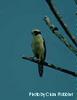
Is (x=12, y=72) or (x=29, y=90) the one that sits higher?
(x=12, y=72)

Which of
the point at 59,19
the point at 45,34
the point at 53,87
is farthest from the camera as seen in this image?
the point at 53,87

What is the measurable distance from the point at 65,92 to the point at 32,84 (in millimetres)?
258

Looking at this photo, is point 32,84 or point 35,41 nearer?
point 35,41

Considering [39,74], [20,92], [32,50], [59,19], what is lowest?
[20,92]

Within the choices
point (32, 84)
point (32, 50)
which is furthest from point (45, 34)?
point (32, 84)

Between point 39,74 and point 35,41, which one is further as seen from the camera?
point 39,74

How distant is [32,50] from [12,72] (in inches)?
8.8

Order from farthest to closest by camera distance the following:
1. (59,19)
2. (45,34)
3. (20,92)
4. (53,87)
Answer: (20,92), (53,87), (45,34), (59,19)

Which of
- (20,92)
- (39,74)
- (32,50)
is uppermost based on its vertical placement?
(32,50)

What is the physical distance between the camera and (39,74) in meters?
2.16

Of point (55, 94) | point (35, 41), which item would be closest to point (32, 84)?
point (55, 94)

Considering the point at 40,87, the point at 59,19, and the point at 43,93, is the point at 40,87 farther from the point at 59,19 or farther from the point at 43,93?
the point at 59,19

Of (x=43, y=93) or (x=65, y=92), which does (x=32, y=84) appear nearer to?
(x=43, y=93)

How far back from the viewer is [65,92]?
6.89ft
